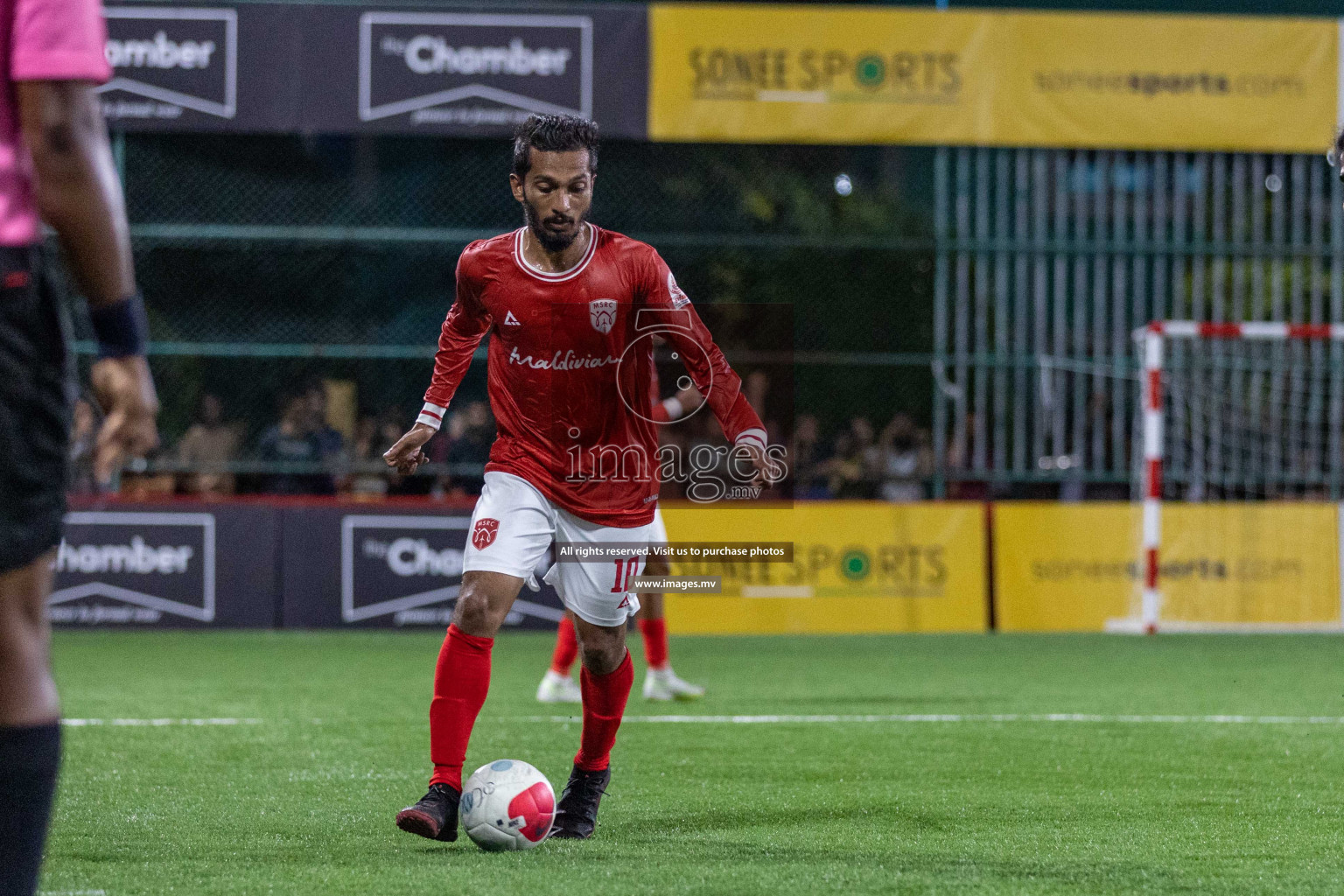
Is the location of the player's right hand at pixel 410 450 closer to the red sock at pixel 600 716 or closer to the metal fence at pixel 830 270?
the red sock at pixel 600 716

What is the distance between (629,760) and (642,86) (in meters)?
8.54

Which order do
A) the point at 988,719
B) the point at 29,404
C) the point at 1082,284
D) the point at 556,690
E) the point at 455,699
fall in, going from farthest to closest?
1. the point at 1082,284
2. the point at 556,690
3. the point at 988,719
4. the point at 455,699
5. the point at 29,404

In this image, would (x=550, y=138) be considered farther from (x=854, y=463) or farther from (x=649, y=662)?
(x=854, y=463)

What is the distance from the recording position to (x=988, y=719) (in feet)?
27.2

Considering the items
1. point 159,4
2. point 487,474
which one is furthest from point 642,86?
point 487,474

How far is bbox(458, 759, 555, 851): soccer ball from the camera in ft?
15.6

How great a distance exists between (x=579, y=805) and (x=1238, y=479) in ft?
35.1

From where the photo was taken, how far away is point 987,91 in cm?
1434

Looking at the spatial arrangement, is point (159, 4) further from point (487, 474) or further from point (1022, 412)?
point (487, 474)

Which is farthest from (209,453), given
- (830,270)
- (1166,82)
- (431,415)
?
(431,415)

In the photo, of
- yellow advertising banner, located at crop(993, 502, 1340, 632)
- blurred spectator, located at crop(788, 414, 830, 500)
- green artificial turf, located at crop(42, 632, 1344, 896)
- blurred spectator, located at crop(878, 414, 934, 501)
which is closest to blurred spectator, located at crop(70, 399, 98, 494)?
green artificial turf, located at crop(42, 632, 1344, 896)

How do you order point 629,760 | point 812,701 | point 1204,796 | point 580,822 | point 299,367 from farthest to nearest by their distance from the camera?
point 299,367
point 812,701
point 629,760
point 1204,796
point 580,822

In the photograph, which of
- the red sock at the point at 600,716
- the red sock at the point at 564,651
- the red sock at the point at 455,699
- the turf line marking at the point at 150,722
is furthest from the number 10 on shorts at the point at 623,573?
the red sock at the point at 564,651

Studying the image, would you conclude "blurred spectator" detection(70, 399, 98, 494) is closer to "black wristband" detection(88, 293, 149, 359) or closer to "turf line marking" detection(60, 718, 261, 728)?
"turf line marking" detection(60, 718, 261, 728)
